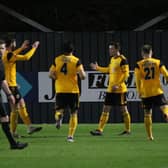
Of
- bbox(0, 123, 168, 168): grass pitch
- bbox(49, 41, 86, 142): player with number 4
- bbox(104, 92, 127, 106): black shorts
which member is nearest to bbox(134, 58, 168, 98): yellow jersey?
bbox(0, 123, 168, 168): grass pitch

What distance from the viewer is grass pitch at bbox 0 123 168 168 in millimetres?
11727

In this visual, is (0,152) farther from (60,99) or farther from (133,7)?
(133,7)

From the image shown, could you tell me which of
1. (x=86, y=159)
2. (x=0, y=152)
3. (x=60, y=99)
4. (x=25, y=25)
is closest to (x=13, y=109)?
(x=60, y=99)

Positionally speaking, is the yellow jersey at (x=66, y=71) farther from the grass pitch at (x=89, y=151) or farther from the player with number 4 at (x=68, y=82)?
the grass pitch at (x=89, y=151)

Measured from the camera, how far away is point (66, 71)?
1503cm

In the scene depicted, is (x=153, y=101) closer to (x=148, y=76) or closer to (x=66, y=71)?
(x=148, y=76)

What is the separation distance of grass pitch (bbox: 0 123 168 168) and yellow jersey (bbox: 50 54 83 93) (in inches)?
38.8

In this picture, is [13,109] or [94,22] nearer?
[13,109]

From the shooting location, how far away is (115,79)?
1638cm

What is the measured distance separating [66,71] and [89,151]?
2.28m

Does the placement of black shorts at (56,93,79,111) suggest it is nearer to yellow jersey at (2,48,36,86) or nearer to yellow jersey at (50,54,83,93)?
yellow jersey at (50,54,83,93)

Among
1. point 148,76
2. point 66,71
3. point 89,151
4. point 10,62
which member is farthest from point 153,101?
point 10,62

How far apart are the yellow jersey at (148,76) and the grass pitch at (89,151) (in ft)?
3.00

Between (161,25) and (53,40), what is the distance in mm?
6858
